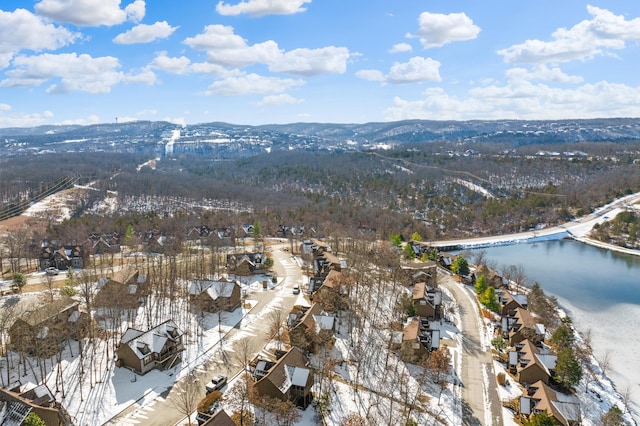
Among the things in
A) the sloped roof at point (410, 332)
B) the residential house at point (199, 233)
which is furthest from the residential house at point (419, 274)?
the residential house at point (199, 233)

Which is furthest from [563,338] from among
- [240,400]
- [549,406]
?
[240,400]

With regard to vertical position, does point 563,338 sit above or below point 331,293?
below

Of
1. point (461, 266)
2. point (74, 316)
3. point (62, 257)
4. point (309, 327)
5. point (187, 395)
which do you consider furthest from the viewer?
point (461, 266)

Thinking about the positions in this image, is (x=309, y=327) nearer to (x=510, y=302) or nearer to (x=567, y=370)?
(x=567, y=370)

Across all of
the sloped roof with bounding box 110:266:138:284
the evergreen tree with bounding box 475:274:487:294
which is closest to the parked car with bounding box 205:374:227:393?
the sloped roof with bounding box 110:266:138:284

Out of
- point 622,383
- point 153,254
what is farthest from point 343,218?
point 622,383

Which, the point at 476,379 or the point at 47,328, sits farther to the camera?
the point at 476,379

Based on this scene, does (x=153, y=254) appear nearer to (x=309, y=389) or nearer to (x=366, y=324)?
(x=366, y=324)
